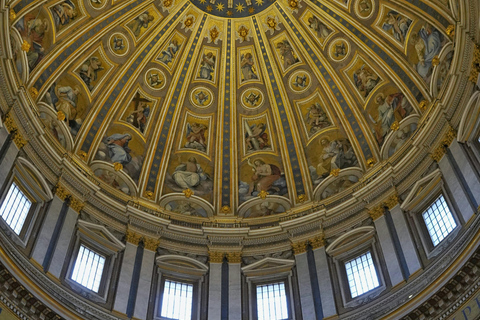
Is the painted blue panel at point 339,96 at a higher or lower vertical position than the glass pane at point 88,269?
higher

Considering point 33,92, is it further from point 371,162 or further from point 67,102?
point 371,162

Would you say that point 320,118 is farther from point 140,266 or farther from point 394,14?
point 140,266

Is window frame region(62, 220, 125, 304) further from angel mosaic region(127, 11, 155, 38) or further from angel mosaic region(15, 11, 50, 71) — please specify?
angel mosaic region(127, 11, 155, 38)

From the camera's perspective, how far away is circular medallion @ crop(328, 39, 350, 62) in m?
30.4

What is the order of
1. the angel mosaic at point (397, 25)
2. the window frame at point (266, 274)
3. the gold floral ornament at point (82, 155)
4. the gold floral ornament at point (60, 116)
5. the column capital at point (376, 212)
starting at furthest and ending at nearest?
the angel mosaic at point (397, 25)
the gold floral ornament at point (82, 155)
the gold floral ornament at point (60, 116)
the column capital at point (376, 212)
the window frame at point (266, 274)

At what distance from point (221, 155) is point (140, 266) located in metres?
8.30

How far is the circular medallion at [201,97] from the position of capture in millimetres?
31844

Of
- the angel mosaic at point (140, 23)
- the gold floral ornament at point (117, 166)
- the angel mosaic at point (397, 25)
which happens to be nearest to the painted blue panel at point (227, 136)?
the angel mosaic at point (140, 23)

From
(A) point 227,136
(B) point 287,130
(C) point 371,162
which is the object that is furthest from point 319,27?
(C) point 371,162

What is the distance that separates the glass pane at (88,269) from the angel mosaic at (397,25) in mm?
15360

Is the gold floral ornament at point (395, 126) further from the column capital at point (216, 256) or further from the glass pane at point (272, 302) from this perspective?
the column capital at point (216, 256)

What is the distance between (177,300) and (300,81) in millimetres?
13010

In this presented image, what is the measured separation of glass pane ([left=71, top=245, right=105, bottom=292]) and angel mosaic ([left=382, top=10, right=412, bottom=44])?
15360mm

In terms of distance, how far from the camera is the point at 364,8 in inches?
1160
